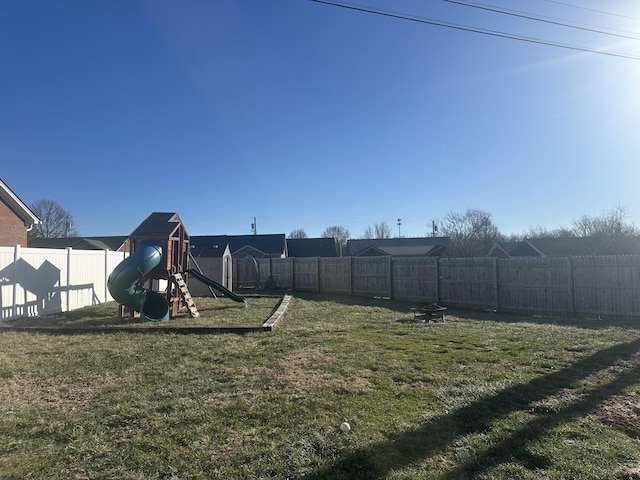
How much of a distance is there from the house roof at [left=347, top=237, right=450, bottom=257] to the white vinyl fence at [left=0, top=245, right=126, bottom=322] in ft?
91.8

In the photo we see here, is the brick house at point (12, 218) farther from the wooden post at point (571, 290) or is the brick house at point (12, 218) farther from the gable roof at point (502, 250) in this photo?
the gable roof at point (502, 250)

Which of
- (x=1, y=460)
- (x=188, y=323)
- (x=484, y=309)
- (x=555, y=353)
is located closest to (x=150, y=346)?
(x=188, y=323)

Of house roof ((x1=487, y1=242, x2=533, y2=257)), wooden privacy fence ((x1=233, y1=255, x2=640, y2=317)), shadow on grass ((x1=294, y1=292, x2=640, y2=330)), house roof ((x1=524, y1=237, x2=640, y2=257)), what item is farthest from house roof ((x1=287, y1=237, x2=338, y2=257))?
shadow on grass ((x1=294, y1=292, x2=640, y2=330))

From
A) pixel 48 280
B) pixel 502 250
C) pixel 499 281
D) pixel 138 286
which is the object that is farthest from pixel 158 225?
pixel 502 250

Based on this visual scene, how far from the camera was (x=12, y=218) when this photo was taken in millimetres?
19250

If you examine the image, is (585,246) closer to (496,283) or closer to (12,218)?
(496,283)

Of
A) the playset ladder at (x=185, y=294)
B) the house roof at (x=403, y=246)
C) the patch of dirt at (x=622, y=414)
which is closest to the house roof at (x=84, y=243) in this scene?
the house roof at (x=403, y=246)

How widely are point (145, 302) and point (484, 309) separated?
1061 cm

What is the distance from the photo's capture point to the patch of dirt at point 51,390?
4023 millimetres

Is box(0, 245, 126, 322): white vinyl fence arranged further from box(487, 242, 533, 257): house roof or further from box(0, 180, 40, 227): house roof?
box(487, 242, 533, 257): house roof

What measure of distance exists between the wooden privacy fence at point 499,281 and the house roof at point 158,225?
8672 mm

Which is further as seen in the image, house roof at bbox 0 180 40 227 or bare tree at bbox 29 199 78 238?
bare tree at bbox 29 199 78 238

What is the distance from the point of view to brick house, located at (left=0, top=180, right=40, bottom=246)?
61.0 feet

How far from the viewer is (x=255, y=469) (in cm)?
272
